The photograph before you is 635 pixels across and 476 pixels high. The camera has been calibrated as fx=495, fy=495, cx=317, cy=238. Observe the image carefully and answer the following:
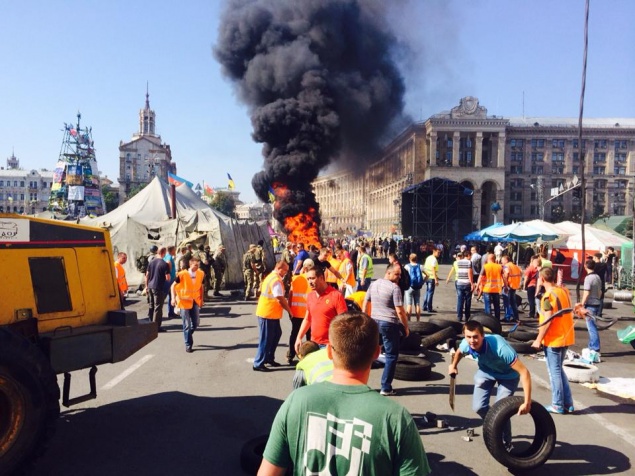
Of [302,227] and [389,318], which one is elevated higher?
[302,227]

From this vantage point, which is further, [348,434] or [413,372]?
[413,372]

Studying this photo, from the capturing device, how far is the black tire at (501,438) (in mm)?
4258

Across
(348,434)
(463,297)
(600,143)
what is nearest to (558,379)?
(348,434)

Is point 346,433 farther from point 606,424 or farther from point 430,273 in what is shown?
point 430,273

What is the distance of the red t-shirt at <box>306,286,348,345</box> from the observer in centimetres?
573

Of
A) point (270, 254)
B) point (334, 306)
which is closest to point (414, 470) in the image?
point (334, 306)

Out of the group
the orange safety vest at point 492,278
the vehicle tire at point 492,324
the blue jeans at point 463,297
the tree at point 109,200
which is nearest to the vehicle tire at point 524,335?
the vehicle tire at point 492,324

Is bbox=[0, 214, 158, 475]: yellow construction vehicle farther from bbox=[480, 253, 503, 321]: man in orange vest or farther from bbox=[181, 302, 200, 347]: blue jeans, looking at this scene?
bbox=[480, 253, 503, 321]: man in orange vest

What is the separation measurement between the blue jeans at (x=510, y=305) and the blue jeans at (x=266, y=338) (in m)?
6.83

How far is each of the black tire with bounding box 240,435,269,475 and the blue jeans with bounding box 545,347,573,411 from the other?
346 cm

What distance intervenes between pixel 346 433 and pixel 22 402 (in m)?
3.20

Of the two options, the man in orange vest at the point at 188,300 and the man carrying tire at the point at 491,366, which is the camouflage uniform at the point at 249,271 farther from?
the man carrying tire at the point at 491,366

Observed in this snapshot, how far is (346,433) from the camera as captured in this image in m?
1.88

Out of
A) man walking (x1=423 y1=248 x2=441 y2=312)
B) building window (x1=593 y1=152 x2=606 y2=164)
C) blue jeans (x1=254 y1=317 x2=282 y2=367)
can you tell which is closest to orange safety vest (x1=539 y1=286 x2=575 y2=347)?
blue jeans (x1=254 y1=317 x2=282 y2=367)
